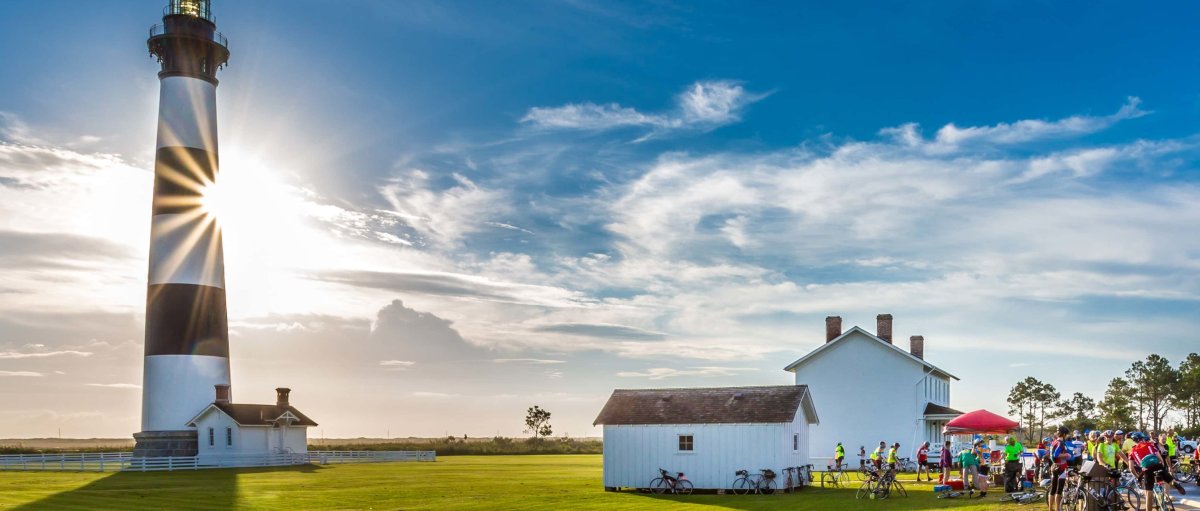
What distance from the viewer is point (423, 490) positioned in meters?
38.3

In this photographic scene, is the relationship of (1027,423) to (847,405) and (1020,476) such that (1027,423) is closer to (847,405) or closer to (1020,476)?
(847,405)

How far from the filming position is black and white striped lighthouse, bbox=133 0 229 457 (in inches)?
2309

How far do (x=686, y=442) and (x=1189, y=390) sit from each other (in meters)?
71.4

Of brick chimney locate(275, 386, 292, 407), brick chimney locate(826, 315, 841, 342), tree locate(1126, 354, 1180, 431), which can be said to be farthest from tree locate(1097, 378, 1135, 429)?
brick chimney locate(275, 386, 292, 407)

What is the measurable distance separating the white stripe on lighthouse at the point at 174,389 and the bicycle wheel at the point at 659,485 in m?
32.6

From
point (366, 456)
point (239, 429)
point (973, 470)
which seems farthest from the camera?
point (366, 456)

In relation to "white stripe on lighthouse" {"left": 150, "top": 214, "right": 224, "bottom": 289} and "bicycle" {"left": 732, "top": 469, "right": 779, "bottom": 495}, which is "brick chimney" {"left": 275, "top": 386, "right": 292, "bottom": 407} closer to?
"white stripe on lighthouse" {"left": 150, "top": 214, "right": 224, "bottom": 289}

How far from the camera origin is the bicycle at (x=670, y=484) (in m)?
38.0

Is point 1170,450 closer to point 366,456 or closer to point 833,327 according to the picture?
point 833,327

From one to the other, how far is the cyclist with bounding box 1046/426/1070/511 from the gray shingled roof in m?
13.9

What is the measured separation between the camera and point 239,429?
60969mm

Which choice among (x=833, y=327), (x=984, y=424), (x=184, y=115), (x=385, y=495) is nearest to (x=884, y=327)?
(x=833, y=327)

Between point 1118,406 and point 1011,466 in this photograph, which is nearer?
point 1011,466

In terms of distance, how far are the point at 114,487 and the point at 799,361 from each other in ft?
111
